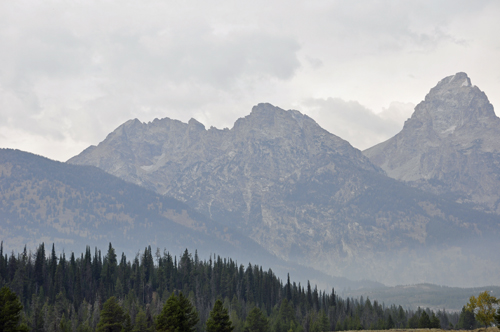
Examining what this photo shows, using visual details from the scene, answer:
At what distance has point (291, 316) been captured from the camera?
19400cm

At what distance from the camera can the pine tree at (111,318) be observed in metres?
114

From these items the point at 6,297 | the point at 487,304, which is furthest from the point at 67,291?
the point at 487,304

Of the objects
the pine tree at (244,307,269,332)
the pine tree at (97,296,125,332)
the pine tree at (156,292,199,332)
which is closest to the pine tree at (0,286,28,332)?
the pine tree at (156,292,199,332)

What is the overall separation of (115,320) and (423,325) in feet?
288

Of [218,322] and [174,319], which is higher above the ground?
[174,319]

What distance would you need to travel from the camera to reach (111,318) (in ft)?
379

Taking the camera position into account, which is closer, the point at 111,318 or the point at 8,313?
the point at 8,313

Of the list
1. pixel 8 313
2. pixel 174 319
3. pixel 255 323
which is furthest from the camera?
pixel 255 323

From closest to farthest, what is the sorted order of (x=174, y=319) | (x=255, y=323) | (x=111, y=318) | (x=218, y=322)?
(x=174, y=319) < (x=218, y=322) < (x=111, y=318) < (x=255, y=323)

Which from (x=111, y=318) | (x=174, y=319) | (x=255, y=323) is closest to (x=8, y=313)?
(x=174, y=319)

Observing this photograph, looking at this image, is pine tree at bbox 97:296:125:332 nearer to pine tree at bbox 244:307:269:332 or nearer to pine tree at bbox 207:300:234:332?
pine tree at bbox 207:300:234:332

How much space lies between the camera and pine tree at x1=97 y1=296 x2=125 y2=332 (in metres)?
114

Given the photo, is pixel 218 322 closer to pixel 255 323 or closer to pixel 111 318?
pixel 111 318

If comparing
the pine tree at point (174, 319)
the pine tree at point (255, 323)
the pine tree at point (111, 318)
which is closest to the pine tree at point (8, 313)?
the pine tree at point (174, 319)
